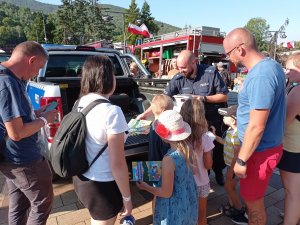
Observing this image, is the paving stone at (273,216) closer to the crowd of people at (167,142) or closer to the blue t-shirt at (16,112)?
the crowd of people at (167,142)

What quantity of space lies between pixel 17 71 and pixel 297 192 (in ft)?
8.23

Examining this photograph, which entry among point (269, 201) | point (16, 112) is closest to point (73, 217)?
point (16, 112)

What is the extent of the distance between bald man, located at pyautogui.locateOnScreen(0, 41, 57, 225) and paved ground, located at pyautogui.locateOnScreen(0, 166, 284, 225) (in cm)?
88

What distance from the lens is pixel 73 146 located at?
158cm

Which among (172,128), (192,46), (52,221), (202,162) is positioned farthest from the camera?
(192,46)

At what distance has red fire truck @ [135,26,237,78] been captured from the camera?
14.5 meters

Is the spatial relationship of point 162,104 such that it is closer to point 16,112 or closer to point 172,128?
point 172,128

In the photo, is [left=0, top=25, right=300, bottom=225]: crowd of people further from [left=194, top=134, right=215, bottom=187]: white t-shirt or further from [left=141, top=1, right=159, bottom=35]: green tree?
[left=141, top=1, right=159, bottom=35]: green tree

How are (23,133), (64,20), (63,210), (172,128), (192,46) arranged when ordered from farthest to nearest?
(64,20)
(192,46)
(63,210)
(172,128)
(23,133)

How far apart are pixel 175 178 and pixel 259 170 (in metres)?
0.68

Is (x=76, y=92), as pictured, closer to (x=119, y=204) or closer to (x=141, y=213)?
(x=141, y=213)

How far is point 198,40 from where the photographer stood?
14.4 meters

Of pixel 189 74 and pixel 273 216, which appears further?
pixel 189 74

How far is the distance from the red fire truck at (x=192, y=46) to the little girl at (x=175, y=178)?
39.2 feet
